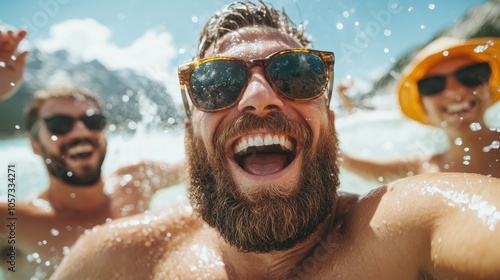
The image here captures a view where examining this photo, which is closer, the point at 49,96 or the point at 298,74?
the point at 298,74

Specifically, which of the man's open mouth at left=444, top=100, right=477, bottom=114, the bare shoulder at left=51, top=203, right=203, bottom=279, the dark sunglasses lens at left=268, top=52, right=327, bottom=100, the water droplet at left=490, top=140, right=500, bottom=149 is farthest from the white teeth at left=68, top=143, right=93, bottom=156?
the water droplet at left=490, top=140, right=500, bottom=149

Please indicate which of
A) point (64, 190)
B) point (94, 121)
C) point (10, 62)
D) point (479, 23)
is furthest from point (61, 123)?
point (479, 23)

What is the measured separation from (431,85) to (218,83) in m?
2.54

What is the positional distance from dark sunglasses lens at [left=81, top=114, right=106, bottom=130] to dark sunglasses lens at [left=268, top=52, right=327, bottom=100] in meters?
2.67

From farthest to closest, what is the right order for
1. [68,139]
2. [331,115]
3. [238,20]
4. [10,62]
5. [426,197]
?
[68,139] < [10,62] < [238,20] < [331,115] < [426,197]

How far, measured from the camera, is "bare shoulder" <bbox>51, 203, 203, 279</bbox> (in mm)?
2076

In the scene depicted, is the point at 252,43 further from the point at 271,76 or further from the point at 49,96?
the point at 49,96

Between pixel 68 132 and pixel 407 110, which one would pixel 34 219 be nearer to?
pixel 68 132

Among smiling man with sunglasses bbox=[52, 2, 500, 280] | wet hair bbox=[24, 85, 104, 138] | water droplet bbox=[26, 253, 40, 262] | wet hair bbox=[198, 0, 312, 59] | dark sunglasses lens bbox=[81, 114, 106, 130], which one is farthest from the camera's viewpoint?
wet hair bbox=[24, 85, 104, 138]

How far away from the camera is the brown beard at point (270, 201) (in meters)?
1.69

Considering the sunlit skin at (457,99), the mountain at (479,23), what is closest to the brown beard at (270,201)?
the sunlit skin at (457,99)

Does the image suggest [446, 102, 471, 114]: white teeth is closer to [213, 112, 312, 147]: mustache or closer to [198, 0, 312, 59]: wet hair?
[198, 0, 312, 59]: wet hair

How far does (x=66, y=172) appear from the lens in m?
3.82

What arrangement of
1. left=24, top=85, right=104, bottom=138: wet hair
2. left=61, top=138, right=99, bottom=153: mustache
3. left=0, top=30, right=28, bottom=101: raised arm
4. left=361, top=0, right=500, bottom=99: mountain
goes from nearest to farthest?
1. left=0, top=30, right=28, bottom=101: raised arm
2. left=61, top=138, right=99, bottom=153: mustache
3. left=24, top=85, right=104, bottom=138: wet hair
4. left=361, top=0, right=500, bottom=99: mountain
